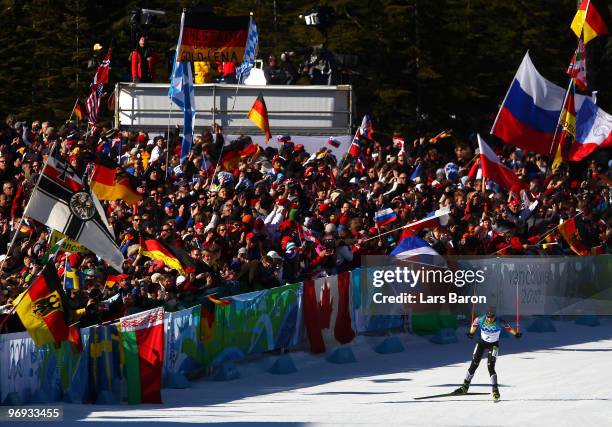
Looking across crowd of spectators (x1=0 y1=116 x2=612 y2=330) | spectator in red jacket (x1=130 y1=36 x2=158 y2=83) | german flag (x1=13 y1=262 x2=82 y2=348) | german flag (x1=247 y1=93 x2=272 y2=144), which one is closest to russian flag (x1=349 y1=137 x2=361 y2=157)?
crowd of spectators (x1=0 y1=116 x2=612 y2=330)

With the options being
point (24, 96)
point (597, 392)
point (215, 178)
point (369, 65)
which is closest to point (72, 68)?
point (24, 96)

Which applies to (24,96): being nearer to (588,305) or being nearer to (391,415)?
(588,305)

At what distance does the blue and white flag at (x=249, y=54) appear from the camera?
109 feet

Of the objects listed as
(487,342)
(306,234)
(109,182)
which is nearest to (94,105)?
(109,182)

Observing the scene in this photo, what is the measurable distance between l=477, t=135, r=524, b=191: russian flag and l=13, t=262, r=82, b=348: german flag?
10.4 meters

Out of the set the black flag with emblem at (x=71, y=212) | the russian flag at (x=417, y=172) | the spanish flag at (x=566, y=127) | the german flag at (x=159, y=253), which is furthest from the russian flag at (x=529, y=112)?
the black flag with emblem at (x=71, y=212)

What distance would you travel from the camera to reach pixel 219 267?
992 inches

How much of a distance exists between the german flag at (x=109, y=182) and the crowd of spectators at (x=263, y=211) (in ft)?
1.98

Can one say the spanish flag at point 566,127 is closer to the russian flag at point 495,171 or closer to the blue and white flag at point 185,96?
the russian flag at point 495,171

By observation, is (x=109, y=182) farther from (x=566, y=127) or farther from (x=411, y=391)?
(x=566, y=127)

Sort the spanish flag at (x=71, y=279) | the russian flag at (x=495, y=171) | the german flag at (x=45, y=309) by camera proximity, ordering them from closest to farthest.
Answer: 1. the german flag at (x=45, y=309)
2. the spanish flag at (x=71, y=279)
3. the russian flag at (x=495, y=171)

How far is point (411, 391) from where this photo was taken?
80.6ft

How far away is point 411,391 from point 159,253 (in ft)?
14.5

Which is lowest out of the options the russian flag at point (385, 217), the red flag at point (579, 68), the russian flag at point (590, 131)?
the russian flag at point (385, 217)
